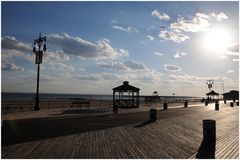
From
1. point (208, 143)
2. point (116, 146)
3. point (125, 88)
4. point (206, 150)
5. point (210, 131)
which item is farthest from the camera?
point (125, 88)

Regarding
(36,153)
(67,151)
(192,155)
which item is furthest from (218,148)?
(36,153)

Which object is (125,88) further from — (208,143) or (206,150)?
(206,150)

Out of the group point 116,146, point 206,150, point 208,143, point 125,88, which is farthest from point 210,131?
point 125,88

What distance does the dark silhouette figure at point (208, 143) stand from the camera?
9.53 metres

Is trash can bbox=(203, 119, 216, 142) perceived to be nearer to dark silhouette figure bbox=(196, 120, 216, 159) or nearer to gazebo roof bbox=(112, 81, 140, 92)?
dark silhouette figure bbox=(196, 120, 216, 159)

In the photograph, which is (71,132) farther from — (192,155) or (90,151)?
(192,155)

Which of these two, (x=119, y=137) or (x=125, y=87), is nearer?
(x=119, y=137)

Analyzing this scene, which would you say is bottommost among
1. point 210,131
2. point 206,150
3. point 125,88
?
point 206,150

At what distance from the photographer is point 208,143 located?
11750 millimetres

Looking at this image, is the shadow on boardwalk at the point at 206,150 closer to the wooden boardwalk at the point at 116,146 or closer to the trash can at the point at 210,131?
the wooden boardwalk at the point at 116,146

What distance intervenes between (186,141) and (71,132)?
4.97 m

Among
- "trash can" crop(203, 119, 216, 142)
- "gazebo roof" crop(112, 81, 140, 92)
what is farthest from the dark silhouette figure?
"gazebo roof" crop(112, 81, 140, 92)

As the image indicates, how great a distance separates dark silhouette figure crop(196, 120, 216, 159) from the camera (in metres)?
9.53

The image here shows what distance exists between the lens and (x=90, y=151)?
32.0ft
